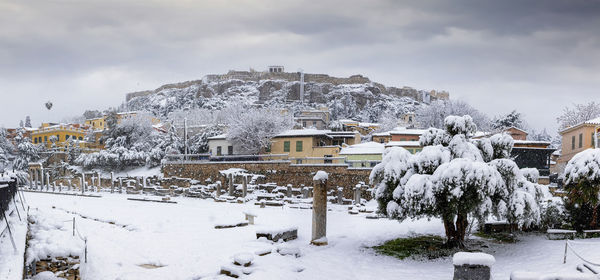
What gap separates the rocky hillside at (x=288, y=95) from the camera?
8900 cm

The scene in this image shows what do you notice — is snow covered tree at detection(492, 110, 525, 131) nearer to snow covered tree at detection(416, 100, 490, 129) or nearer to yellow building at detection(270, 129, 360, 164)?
snow covered tree at detection(416, 100, 490, 129)

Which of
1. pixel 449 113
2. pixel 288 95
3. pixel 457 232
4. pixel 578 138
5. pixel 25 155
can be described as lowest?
pixel 457 232

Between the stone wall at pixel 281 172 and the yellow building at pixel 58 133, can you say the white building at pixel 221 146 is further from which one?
the yellow building at pixel 58 133

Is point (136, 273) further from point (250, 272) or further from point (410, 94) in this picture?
point (410, 94)

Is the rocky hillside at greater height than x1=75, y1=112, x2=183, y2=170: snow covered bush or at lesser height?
greater

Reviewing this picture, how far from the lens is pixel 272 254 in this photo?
11125mm

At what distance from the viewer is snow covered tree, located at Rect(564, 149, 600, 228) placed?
12.5 m

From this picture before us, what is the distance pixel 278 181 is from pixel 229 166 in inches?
187

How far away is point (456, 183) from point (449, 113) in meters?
46.5

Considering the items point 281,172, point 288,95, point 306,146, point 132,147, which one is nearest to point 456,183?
point 281,172

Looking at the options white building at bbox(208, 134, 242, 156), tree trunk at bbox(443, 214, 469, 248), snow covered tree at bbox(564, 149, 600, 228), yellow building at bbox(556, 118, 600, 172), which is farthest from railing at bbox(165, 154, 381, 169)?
tree trunk at bbox(443, 214, 469, 248)

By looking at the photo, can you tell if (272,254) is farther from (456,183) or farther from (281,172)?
(281,172)

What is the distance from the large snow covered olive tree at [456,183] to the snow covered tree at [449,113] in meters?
41.7

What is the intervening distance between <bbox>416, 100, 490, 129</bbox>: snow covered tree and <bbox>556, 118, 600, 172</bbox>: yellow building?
19.9 m
